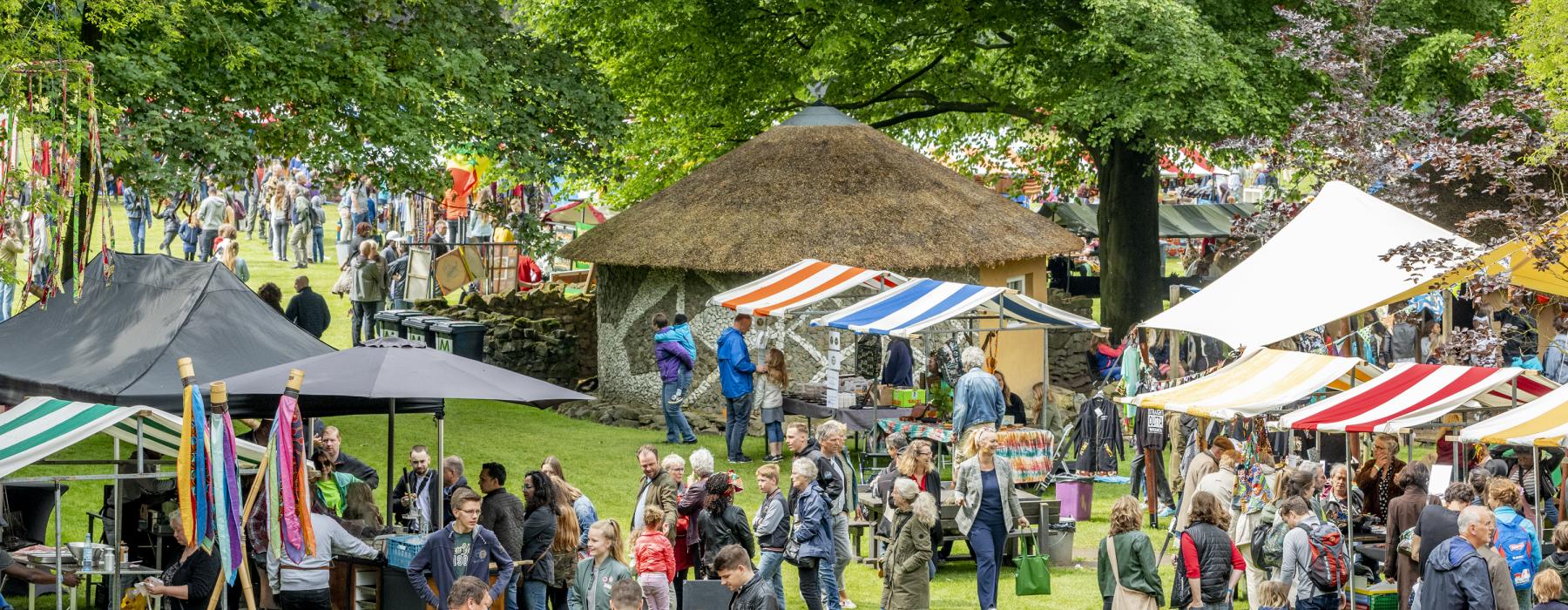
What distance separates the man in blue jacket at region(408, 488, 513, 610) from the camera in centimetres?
1114

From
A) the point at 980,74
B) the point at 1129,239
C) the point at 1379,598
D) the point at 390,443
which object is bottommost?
the point at 1379,598

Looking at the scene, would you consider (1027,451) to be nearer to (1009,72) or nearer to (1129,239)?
(1129,239)

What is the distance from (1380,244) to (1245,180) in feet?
120

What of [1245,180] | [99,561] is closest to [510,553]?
[99,561]

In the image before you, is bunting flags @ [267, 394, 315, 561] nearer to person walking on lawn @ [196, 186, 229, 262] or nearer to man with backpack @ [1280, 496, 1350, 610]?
man with backpack @ [1280, 496, 1350, 610]

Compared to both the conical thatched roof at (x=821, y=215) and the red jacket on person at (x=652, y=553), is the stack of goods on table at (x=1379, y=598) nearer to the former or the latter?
the red jacket on person at (x=652, y=553)

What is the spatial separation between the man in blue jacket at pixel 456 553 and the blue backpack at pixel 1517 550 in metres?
6.54

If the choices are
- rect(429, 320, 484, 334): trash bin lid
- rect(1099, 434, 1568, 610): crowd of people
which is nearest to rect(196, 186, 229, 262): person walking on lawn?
rect(429, 320, 484, 334): trash bin lid

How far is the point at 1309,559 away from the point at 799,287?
8.50 m

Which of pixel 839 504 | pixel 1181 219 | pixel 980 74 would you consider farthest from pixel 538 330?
pixel 1181 219

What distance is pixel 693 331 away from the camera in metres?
23.3

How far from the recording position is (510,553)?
38.6 ft

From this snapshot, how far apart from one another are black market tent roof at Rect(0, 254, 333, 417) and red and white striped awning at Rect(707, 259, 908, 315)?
15.4 ft

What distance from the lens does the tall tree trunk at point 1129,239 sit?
27672 millimetres
